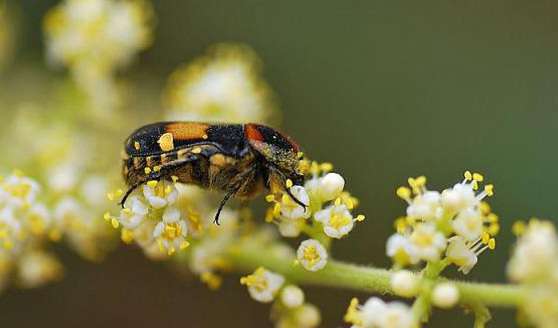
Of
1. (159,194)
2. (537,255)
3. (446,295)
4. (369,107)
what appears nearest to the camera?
(537,255)

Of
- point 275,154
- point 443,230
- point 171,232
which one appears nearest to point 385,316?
point 443,230

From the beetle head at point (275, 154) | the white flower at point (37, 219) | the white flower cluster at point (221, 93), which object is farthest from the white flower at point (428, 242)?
the white flower cluster at point (221, 93)

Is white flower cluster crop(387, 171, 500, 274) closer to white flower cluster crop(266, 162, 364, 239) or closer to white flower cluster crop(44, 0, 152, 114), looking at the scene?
white flower cluster crop(266, 162, 364, 239)

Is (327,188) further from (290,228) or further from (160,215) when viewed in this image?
(160,215)

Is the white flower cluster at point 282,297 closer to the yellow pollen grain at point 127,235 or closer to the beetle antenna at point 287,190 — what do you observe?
the beetle antenna at point 287,190

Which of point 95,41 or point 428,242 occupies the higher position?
point 95,41

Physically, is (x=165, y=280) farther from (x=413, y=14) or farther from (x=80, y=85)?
(x=413, y=14)
